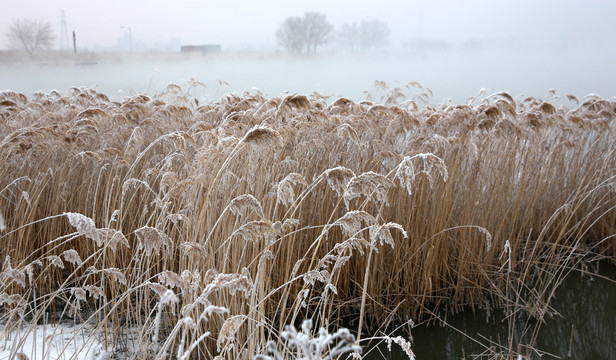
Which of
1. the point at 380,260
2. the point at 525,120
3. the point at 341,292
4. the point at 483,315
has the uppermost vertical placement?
the point at 525,120

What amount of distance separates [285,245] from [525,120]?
1.56m

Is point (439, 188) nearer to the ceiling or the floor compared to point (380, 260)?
nearer to the ceiling

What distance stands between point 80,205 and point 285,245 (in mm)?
1058

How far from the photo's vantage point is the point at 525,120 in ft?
10.1

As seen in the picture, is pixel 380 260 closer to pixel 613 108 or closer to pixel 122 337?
pixel 122 337

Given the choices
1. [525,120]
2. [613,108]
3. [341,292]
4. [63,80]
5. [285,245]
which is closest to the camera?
[285,245]

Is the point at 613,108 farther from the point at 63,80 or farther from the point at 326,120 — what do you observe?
the point at 63,80

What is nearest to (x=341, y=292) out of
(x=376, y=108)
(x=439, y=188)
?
(x=439, y=188)

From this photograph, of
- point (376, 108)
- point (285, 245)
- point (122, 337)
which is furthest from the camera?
point (376, 108)

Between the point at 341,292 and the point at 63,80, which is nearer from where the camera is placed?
the point at 341,292

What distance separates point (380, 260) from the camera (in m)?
2.46

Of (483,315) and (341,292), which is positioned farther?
(483,315)

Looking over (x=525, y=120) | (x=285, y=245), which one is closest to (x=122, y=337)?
(x=285, y=245)

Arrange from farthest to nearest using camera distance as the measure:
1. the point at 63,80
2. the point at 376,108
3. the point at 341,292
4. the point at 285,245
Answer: the point at 63,80 < the point at 376,108 < the point at 341,292 < the point at 285,245
